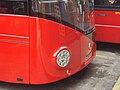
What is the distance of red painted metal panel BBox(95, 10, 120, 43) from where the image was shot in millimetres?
7523

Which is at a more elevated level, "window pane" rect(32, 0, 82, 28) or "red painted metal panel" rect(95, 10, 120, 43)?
"window pane" rect(32, 0, 82, 28)

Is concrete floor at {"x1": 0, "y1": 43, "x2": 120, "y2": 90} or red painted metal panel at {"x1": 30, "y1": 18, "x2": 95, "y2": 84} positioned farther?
concrete floor at {"x1": 0, "y1": 43, "x2": 120, "y2": 90}

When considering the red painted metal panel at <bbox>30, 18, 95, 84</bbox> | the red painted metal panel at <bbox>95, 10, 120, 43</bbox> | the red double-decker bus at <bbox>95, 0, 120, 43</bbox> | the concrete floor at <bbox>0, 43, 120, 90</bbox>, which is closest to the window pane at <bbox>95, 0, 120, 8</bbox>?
the red double-decker bus at <bbox>95, 0, 120, 43</bbox>

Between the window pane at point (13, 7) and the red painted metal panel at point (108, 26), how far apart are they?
3401mm

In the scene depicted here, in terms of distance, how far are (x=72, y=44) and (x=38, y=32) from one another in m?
0.83

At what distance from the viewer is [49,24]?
4.75 meters

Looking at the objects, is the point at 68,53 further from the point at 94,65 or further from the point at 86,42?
the point at 94,65

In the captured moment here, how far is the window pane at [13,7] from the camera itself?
465cm

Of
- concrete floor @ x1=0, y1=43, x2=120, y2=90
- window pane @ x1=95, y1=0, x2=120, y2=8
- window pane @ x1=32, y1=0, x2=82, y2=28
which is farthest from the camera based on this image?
window pane @ x1=95, y1=0, x2=120, y2=8

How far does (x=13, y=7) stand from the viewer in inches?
186

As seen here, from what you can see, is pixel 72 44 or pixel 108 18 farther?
pixel 108 18

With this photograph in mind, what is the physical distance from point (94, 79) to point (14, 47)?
1910mm

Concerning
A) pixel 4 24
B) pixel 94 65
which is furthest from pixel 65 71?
pixel 94 65

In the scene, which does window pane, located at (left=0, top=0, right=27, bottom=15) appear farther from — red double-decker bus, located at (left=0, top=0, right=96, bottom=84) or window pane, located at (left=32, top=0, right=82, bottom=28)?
window pane, located at (left=32, top=0, right=82, bottom=28)
